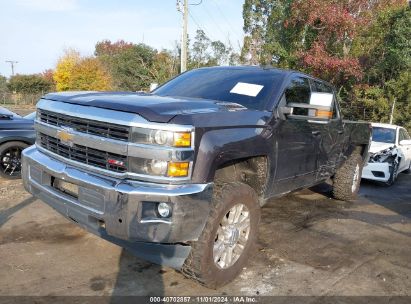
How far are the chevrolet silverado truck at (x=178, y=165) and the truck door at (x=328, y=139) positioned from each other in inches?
24.5

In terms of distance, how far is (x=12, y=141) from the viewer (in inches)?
279

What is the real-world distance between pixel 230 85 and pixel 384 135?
21.2 ft

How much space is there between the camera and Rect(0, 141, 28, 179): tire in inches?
278

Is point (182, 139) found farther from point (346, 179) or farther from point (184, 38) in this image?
point (184, 38)

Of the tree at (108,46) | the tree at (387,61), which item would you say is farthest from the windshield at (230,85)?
the tree at (108,46)

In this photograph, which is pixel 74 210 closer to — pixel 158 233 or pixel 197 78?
pixel 158 233

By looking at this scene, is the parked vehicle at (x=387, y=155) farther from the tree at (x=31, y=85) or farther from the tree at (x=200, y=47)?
the tree at (x=31, y=85)

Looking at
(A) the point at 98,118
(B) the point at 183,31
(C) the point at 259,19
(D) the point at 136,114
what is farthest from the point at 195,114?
(C) the point at 259,19

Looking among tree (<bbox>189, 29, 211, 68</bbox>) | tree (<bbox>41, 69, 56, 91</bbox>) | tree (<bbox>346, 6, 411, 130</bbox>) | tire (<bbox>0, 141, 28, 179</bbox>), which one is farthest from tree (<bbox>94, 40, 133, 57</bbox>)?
tire (<bbox>0, 141, 28, 179</bbox>)

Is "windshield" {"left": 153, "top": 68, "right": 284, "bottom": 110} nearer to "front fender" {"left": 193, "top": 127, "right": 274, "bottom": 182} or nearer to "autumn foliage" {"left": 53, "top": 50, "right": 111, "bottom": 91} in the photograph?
"front fender" {"left": 193, "top": 127, "right": 274, "bottom": 182}

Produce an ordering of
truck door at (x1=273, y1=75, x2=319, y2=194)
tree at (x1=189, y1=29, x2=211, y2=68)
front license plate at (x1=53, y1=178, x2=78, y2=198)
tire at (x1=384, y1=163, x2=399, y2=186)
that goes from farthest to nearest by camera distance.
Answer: tree at (x1=189, y1=29, x2=211, y2=68)
tire at (x1=384, y1=163, x2=399, y2=186)
truck door at (x1=273, y1=75, x2=319, y2=194)
front license plate at (x1=53, y1=178, x2=78, y2=198)

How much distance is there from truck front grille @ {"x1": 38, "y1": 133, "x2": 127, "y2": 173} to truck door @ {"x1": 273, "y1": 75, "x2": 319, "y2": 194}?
162 centimetres

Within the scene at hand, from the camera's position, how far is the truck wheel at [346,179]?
6641mm

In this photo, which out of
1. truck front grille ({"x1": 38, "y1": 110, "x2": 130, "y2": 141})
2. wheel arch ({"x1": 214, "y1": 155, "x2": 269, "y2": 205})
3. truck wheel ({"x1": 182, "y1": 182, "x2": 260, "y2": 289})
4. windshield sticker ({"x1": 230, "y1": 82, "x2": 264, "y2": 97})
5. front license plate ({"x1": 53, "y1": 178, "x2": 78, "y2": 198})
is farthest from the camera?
windshield sticker ({"x1": 230, "y1": 82, "x2": 264, "y2": 97})
